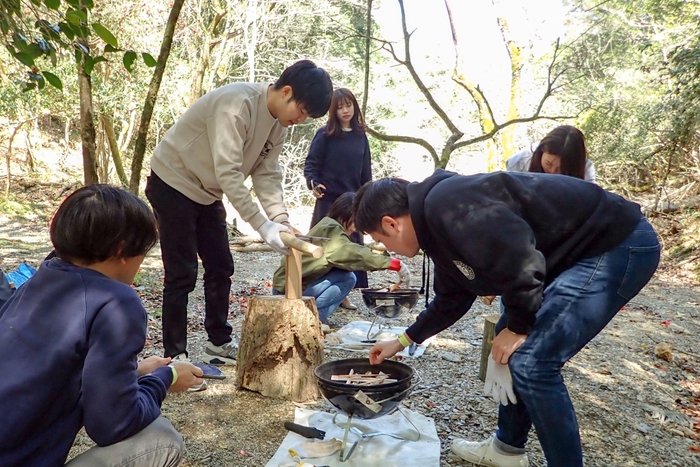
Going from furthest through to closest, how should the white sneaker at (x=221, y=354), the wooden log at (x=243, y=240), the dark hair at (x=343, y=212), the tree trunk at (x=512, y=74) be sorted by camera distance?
the tree trunk at (x=512, y=74) < the wooden log at (x=243, y=240) < the dark hair at (x=343, y=212) < the white sneaker at (x=221, y=354)

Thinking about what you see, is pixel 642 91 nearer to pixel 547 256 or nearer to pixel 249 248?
pixel 249 248

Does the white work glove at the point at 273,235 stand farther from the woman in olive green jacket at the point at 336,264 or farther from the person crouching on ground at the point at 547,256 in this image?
the person crouching on ground at the point at 547,256

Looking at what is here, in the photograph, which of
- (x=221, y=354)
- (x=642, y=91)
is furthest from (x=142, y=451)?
(x=642, y=91)

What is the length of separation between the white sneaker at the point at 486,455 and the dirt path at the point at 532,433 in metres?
0.06

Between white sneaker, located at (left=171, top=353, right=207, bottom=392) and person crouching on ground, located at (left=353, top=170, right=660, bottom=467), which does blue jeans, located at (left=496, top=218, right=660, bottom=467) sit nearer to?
person crouching on ground, located at (left=353, top=170, right=660, bottom=467)

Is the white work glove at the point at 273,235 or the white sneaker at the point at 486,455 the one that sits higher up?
the white work glove at the point at 273,235

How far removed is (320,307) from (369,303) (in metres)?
0.42

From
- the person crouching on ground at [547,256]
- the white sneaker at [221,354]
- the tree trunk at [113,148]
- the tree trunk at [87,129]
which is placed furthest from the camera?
the tree trunk at [113,148]

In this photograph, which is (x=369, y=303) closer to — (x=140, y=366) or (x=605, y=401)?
(x=605, y=401)

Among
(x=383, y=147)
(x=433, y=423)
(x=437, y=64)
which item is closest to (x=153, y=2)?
(x=383, y=147)

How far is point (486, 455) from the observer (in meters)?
2.29

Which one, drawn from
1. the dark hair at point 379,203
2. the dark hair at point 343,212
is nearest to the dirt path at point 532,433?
the dark hair at point 343,212

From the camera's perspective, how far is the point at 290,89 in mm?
2834

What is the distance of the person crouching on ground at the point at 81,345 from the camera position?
1310 millimetres
